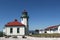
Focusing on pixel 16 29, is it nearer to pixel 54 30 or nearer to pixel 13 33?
pixel 13 33

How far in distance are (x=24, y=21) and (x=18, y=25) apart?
8.44ft

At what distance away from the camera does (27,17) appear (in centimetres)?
4462

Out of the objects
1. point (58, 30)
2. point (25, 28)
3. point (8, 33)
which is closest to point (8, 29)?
point (8, 33)

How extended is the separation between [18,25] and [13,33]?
2481mm

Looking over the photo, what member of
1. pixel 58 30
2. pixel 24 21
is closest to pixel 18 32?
pixel 24 21

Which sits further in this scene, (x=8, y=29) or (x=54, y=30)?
(x=54, y=30)

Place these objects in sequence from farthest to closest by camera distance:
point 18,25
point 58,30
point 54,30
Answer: point 54,30 → point 58,30 → point 18,25

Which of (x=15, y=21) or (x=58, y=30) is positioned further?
(x=58, y=30)

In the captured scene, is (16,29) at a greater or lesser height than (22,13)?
lesser

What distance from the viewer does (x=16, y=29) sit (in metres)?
42.6

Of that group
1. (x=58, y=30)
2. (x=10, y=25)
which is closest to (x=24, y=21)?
(x=10, y=25)

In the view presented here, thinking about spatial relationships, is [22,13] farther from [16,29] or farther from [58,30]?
[58,30]

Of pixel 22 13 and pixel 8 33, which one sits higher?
pixel 22 13

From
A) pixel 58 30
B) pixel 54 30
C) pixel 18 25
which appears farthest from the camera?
pixel 54 30
